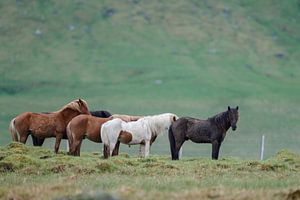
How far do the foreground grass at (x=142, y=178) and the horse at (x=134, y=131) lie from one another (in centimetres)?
156

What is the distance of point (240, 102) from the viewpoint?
3691 inches

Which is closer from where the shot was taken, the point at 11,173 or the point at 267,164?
the point at 11,173

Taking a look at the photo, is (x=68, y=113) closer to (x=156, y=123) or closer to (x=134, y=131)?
(x=134, y=131)

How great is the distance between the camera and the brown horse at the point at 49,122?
2553cm

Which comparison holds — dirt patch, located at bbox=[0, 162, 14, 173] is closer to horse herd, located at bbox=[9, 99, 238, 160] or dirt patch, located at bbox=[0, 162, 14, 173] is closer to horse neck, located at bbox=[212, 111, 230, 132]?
horse herd, located at bbox=[9, 99, 238, 160]

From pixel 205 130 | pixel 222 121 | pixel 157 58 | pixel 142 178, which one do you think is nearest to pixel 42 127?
pixel 205 130

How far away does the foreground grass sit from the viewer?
13.4 metres

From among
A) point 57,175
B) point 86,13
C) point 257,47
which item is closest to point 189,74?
point 257,47

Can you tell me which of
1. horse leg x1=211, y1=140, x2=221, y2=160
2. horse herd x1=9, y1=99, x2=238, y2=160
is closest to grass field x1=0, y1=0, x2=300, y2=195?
horse herd x1=9, y1=99, x2=238, y2=160

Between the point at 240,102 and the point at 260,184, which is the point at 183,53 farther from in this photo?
the point at 260,184

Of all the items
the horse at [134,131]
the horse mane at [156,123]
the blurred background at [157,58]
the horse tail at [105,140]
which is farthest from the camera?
the blurred background at [157,58]

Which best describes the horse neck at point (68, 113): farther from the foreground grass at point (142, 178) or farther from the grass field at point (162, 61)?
the grass field at point (162, 61)

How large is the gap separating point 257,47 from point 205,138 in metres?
99.2

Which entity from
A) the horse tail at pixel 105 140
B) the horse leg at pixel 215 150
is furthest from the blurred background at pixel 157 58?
the horse tail at pixel 105 140
